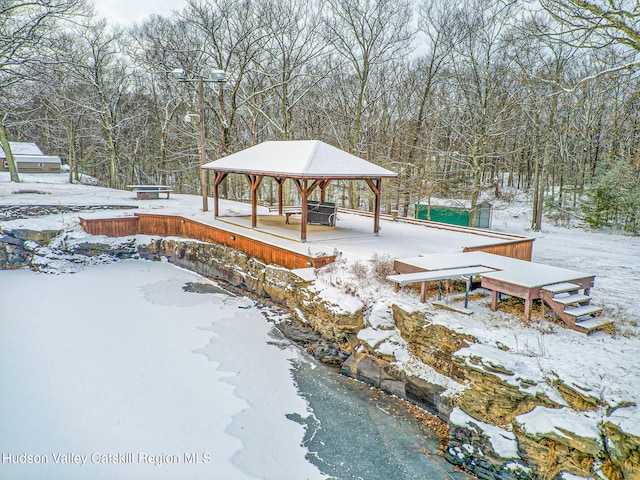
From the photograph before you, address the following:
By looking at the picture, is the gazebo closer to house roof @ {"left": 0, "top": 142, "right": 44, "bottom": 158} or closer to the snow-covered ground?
the snow-covered ground

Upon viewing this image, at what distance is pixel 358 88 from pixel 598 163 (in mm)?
14167

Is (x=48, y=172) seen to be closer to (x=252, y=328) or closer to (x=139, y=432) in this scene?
(x=252, y=328)

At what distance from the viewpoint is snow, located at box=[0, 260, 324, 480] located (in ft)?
16.3

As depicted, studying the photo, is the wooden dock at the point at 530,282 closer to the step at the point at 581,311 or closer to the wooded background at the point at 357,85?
the step at the point at 581,311

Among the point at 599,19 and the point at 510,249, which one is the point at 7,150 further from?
the point at 599,19

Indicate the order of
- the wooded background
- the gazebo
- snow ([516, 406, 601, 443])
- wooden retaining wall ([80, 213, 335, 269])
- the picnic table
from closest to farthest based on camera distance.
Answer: snow ([516, 406, 601, 443]), the gazebo, wooden retaining wall ([80, 213, 335, 269]), the wooded background, the picnic table

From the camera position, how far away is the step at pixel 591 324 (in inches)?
225

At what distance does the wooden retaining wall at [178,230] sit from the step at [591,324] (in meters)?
6.32

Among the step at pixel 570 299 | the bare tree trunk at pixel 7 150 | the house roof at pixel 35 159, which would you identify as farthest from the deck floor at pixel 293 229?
the house roof at pixel 35 159

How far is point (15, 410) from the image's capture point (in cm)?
565

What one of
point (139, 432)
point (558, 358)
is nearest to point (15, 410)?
point (139, 432)

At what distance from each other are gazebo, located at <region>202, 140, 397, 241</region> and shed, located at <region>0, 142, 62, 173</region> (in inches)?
1059

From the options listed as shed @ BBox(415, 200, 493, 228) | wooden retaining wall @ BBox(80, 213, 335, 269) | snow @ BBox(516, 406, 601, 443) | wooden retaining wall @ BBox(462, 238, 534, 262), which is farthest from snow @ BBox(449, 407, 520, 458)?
shed @ BBox(415, 200, 493, 228)

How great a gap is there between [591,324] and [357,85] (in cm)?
1778
